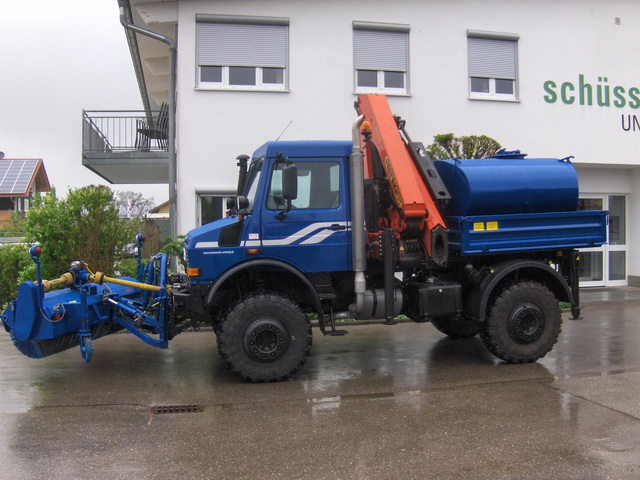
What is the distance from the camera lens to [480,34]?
12938 millimetres

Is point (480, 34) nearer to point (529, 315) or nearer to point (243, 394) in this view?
point (529, 315)

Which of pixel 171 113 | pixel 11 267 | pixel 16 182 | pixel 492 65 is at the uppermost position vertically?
pixel 16 182

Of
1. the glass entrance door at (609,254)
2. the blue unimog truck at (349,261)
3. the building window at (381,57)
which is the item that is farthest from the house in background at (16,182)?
the blue unimog truck at (349,261)

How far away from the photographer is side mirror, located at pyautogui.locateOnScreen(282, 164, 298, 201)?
19.8ft

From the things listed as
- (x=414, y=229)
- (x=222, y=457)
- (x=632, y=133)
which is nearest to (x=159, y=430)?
(x=222, y=457)

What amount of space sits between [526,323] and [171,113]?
8344 millimetres

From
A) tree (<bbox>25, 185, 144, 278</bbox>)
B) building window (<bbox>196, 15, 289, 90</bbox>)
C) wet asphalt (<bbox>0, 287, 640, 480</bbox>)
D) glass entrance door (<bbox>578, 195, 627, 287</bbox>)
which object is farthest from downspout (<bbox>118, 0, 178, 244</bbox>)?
glass entrance door (<bbox>578, 195, 627, 287</bbox>)

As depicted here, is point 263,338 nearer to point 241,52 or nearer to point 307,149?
point 307,149

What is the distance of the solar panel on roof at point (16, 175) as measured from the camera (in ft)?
126

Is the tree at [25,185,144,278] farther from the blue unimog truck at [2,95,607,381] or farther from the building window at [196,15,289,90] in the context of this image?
the blue unimog truck at [2,95,607,381]

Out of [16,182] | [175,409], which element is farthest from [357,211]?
[16,182]

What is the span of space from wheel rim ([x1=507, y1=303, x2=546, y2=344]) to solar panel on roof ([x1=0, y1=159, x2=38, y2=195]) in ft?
124

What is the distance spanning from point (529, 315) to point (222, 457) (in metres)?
4.03

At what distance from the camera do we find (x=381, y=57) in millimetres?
12562
